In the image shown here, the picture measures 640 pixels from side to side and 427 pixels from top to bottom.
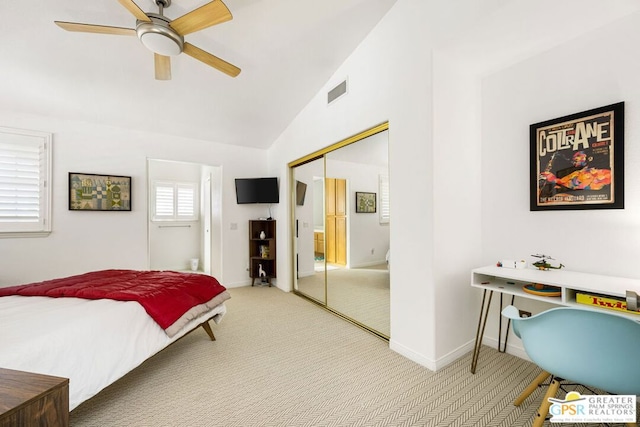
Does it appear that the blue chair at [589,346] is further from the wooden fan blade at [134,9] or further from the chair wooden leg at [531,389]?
the wooden fan blade at [134,9]

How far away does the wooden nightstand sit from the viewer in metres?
0.82

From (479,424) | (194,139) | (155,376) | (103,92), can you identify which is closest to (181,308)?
(155,376)

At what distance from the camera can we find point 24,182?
328 cm

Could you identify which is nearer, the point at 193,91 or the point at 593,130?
the point at 593,130

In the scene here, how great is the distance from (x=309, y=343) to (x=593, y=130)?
2.90 m

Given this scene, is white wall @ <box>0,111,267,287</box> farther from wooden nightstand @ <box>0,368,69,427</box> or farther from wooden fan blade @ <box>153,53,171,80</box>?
wooden nightstand @ <box>0,368,69,427</box>

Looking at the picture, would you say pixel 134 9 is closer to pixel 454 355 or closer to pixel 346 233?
pixel 346 233

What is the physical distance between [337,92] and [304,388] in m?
3.05

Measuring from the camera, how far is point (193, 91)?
330cm

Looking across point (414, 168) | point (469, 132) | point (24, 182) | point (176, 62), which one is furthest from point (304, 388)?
point (24, 182)

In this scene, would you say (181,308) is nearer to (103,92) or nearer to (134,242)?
(134,242)

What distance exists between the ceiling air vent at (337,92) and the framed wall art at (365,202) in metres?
1.20

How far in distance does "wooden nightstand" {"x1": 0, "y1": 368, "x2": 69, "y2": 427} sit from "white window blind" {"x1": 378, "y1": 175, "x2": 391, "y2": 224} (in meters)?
2.41

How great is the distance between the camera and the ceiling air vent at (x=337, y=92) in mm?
3158
